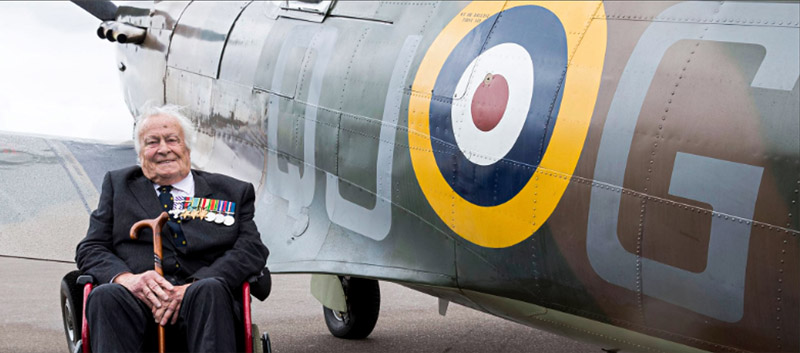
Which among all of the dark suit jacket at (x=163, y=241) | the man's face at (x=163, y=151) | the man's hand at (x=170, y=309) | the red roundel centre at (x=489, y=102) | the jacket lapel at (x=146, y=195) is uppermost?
the red roundel centre at (x=489, y=102)

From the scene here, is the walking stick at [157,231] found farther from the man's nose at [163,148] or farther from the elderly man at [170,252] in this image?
the man's nose at [163,148]

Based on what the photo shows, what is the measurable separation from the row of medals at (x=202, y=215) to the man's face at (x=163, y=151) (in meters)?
0.17

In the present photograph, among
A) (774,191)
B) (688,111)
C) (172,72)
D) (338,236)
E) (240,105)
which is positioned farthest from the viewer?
(172,72)

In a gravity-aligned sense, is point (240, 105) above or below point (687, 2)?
below

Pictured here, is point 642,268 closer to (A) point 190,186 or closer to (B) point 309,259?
(A) point 190,186

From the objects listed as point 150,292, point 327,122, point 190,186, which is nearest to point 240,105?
point 327,122

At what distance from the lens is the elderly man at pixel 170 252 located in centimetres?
329

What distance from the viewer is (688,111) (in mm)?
3059

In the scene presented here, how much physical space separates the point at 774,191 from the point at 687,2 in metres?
0.82

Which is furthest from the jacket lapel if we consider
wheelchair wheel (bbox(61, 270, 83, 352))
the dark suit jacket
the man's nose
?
wheelchair wheel (bbox(61, 270, 83, 352))

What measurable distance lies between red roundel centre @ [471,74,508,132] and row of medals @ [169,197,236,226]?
1154 millimetres

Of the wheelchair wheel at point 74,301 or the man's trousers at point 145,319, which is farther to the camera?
the wheelchair wheel at point 74,301

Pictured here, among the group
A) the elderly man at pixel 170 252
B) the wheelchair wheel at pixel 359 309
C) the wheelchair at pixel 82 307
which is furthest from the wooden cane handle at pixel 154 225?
the wheelchair wheel at pixel 359 309

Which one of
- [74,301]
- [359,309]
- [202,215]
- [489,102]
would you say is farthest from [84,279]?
[359,309]
